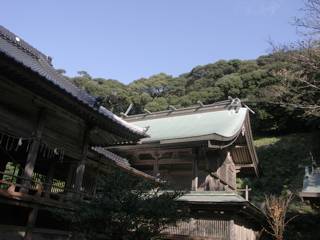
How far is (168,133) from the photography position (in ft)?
67.8

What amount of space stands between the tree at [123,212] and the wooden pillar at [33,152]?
2.00 metres

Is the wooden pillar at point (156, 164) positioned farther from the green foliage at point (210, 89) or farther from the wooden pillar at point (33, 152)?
the green foliage at point (210, 89)

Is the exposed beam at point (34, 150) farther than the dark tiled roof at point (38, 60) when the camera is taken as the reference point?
No

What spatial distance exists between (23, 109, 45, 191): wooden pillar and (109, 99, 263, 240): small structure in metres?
5.45

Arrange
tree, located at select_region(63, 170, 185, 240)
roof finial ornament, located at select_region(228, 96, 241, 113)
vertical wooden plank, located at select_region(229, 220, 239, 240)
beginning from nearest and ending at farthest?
tree, located at select_region(63, 170, 185, 240) < vertical wooden plank, located at select_region(229, 220, 239, 240) < roof finial ornament, located at select_region(228, 96, 241, 113)

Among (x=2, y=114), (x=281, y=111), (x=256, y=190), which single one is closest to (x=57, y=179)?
(x=2, y=114)

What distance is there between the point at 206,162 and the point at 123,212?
33.2ft

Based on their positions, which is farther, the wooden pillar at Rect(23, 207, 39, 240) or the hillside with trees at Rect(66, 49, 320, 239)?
the hillside with trees at Rect(66, 49, 320, 239)

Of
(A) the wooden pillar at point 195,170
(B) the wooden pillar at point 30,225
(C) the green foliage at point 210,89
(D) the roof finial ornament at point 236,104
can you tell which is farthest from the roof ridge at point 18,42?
(C) the green foliage at point 210,89

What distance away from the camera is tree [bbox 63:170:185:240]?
792 centimetres

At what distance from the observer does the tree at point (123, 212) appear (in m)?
7.92

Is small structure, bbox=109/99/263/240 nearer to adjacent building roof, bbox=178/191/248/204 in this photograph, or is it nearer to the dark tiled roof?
adjacent building roof, bbox=178/191/248/204

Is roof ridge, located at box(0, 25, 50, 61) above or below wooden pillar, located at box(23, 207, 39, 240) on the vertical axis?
above

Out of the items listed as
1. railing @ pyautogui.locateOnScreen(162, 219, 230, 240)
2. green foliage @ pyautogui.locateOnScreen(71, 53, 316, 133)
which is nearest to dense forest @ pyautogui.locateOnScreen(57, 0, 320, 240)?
green foliage @ pyautogui.locateOnScreen(71, 53, 316, 133)
